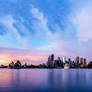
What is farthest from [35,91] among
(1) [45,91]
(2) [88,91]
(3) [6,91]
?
(2) [88,91]

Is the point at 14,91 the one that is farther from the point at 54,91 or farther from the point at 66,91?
the point at 66,91

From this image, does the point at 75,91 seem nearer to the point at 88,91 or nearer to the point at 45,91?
the point at 88,91

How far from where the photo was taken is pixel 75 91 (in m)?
40.3

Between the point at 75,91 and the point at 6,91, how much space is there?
20.0 meters

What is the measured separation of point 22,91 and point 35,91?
12.1ft

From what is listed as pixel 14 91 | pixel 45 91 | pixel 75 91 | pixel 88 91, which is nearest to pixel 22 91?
pixel 14 91

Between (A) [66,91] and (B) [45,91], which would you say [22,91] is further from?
(A) [66,91]

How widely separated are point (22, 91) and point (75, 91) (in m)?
15.4

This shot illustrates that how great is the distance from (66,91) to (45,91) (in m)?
6.10

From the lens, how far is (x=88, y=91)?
134 ft

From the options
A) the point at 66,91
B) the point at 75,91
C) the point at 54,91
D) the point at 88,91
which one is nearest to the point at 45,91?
the point at 54,91

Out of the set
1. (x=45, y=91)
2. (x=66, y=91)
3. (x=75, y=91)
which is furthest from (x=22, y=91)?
(x=75, y=91)

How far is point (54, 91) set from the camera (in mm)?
39500

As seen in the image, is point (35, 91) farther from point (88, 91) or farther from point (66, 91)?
point (88, 91)
